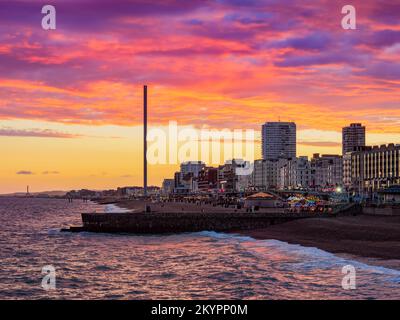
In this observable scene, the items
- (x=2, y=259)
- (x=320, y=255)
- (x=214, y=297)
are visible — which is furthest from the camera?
(x=2, y=259)

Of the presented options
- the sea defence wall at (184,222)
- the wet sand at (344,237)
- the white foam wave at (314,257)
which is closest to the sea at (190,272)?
the white foam wave at (314,257)

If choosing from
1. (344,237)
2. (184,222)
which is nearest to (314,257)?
(344,237)

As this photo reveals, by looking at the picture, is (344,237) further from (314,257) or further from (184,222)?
(184,222)

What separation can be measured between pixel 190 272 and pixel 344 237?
2793 cm

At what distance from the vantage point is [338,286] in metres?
35.8

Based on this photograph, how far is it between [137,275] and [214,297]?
460 inches

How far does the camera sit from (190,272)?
45500mm

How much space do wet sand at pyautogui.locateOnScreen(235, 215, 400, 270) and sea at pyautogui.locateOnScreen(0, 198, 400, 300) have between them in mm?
2204

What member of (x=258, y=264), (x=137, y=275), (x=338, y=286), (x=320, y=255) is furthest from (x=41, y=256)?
(x=338, y=286)

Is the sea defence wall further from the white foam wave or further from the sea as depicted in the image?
the sea

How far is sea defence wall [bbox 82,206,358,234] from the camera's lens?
302 feet

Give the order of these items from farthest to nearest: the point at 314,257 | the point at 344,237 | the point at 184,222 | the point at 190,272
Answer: the point at 184,222, the point at 344,237, the point at 314,257, the point at 190,272

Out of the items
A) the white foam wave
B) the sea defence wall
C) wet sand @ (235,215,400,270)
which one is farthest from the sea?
the sea defence wall
